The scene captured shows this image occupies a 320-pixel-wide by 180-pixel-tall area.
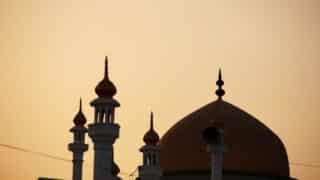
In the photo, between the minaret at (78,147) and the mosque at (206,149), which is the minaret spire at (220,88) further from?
the minaret at (78,147)

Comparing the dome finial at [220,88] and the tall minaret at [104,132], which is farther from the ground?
the dome finial at [220,88]

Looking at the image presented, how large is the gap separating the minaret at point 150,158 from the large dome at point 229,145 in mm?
1208

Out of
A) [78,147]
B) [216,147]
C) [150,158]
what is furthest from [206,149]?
[78,147]

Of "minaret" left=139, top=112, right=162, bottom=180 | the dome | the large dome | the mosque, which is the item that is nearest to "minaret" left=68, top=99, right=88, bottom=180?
the mosque

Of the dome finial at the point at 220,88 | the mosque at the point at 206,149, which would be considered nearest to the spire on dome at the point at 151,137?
the mosque at the point at 206,149

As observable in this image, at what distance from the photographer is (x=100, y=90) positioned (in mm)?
34906

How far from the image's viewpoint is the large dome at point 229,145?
4038 cm

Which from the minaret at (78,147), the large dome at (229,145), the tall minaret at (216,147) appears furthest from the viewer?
the large dome at (229,145)

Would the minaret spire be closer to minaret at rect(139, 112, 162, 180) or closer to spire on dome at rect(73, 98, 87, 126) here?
minaret at rect(139, 112, 162, 180)

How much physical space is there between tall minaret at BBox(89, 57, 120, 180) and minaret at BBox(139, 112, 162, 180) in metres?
4.51

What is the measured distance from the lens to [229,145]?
40500 millimetres

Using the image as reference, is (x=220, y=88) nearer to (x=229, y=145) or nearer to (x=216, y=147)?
(x=229, y=145)

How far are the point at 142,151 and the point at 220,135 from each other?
212 inches

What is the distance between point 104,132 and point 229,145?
316 inches
